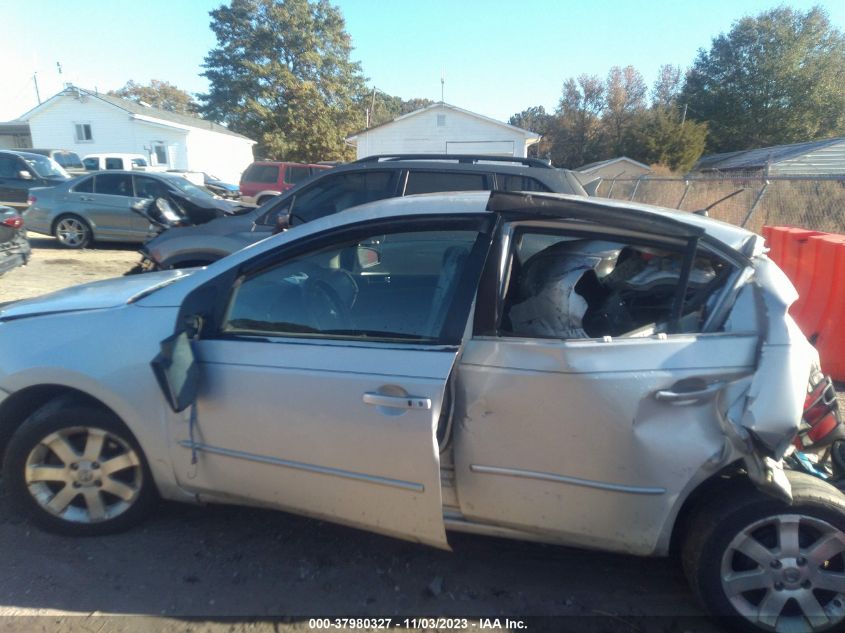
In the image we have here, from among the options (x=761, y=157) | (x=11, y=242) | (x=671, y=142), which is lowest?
(x=11, y=242)

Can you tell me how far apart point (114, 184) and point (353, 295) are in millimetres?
11181

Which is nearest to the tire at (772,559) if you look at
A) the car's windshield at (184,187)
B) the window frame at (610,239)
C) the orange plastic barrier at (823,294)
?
the window frame at (610,239)

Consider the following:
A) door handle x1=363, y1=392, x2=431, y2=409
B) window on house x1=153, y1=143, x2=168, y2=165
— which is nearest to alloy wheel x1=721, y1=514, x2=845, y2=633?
door handle x1=363, y1=392, x2=431, y2=409

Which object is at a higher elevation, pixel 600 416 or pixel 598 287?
pixel 598 287

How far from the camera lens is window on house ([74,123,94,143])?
35781 millimetres

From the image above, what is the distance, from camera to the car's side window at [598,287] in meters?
2.64

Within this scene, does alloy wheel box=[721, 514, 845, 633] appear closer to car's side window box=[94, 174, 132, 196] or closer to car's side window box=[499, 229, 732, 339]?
car's side window box=[499, 229, 732, 339]

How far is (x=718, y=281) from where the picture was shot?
2609mm

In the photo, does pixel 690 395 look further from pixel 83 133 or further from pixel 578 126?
pixel 578 126

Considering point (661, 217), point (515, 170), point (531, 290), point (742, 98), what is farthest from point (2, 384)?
point (742, 98)

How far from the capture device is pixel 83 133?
36000 mm

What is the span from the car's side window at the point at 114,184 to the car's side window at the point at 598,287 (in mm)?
11215

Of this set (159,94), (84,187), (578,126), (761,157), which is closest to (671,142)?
(761,157)

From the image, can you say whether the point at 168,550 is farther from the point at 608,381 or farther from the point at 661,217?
the point at 661,217
